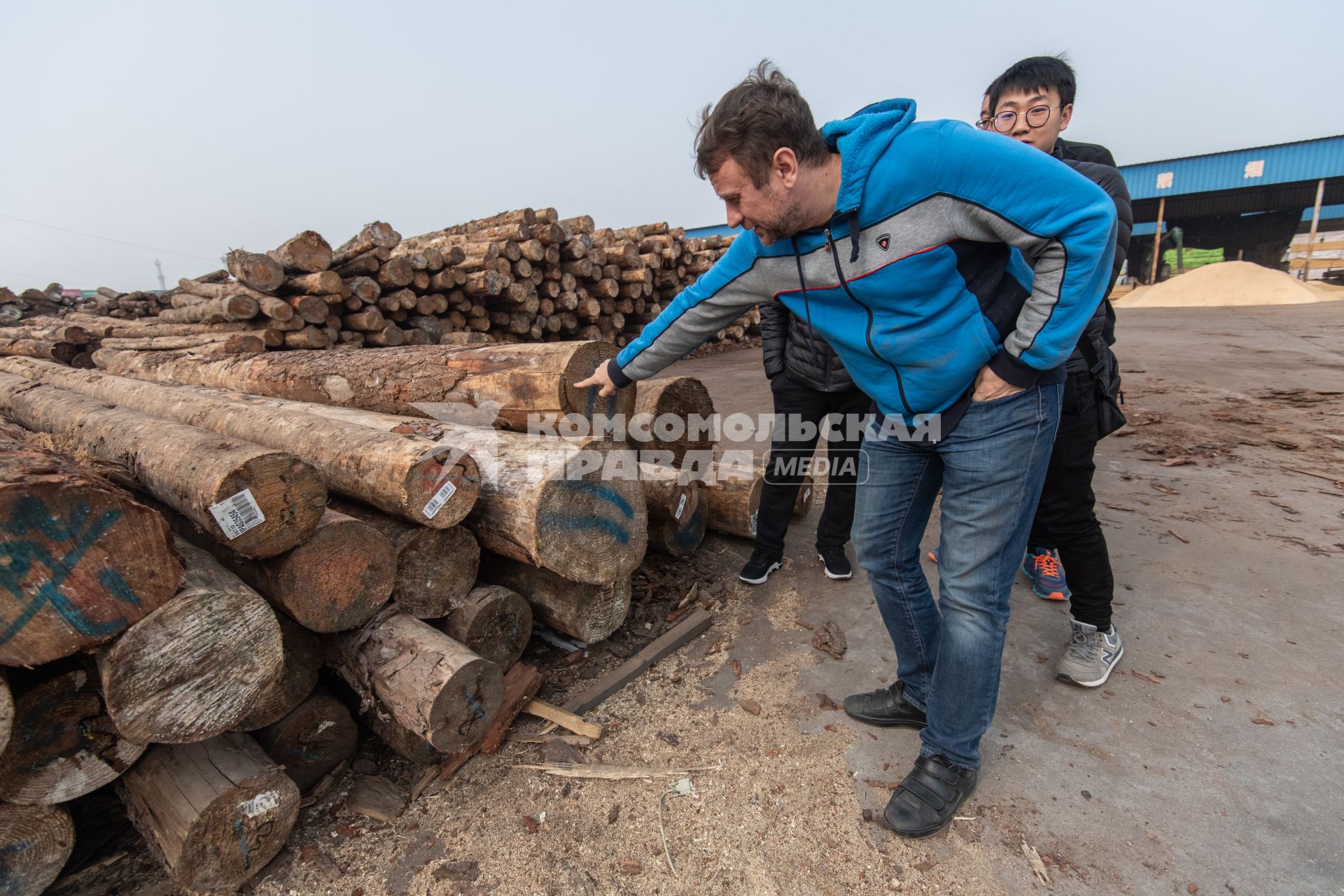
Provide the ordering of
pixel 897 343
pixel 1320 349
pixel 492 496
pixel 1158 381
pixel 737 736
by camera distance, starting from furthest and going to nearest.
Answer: pixel 1320 349 → pixel 1158 381 → pixel 492 496 → pixel 737 736 → pixel 897 343

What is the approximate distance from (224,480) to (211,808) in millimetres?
897

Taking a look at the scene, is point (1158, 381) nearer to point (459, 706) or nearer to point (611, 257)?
point (611, 257)

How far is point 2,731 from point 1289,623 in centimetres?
430

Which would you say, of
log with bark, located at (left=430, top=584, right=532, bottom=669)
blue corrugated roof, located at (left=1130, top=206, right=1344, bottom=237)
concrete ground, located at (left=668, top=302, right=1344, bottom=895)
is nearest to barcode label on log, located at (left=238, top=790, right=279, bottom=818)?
log with bark, located at (left=430, top=584, right=532, bottom=669)

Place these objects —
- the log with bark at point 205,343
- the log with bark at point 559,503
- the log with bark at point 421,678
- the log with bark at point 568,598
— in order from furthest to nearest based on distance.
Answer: the log with bark at point 205,343
the log with bark at point 568,598
the log with bark at point 559,503
the log with bark at point 421,678

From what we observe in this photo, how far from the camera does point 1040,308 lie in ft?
4.86

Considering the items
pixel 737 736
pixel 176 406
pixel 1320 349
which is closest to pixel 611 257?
pixel 176 406

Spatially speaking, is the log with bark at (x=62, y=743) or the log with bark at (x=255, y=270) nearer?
the log with bark at (x=62, y=743)

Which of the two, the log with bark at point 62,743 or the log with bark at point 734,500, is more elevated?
the log with bark at point 62,743

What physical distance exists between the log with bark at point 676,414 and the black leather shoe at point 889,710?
1726 mm

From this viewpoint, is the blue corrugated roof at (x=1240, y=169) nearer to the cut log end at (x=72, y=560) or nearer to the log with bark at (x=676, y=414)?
the log with bark at (x=676, y=414)

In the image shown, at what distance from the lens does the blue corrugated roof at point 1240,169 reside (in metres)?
18.7

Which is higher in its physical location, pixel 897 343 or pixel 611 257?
pixel 611 257

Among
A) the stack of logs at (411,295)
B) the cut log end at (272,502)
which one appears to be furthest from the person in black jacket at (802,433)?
the stack of logs at (411,295)
